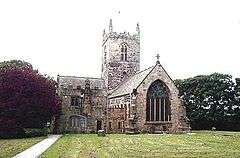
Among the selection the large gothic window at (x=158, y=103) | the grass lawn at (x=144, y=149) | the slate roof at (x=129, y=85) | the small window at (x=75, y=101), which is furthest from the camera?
the small window at (x=75, y=101)

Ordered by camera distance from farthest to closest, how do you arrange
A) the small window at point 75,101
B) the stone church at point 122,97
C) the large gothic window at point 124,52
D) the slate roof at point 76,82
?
the large gothic window at point 124,52 < the slate roof at point 76,82 < the small window at point 75,101 < the stone church at point 122,97

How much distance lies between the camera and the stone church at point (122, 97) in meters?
48.1

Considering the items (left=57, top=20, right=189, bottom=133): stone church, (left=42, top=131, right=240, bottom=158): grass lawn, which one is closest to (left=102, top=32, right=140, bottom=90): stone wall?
(left=57, top=20, right=189, bottom=133): stone church

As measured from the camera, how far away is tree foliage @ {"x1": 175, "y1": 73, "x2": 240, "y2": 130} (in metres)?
61.8

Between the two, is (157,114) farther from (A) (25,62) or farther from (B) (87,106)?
(A) (25,62)

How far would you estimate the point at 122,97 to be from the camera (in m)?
50.5

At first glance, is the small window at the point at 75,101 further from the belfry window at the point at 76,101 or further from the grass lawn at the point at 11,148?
the grass lawn at the point at 11,148

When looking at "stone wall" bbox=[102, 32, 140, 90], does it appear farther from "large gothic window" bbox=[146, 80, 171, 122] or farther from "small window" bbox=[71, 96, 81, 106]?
"large gothic window" bbox=[146, 80, 171, 122]

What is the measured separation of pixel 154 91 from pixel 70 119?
11925 millimetres

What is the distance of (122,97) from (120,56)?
10916 millimetres

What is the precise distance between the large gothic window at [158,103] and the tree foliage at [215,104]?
14806 mm

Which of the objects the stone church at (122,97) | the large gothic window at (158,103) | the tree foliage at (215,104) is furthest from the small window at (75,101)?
the tree foliage at (215,104)

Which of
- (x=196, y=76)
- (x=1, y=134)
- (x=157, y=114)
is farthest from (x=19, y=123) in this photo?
(x=196, y=76)

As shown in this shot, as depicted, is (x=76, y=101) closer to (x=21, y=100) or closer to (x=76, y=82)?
(x=76, y=82)
